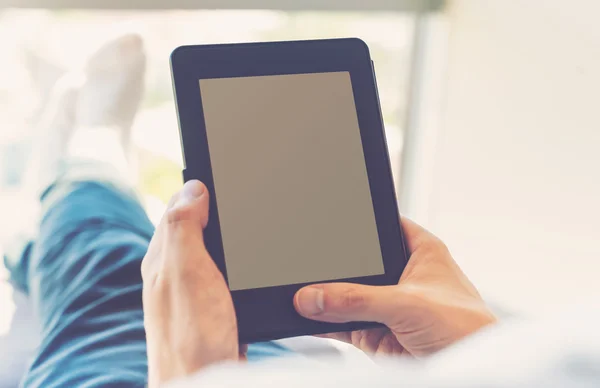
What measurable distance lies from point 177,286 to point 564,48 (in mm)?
728

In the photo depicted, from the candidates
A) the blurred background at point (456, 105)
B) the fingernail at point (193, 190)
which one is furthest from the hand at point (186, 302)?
the blurred background at point (456, 105)

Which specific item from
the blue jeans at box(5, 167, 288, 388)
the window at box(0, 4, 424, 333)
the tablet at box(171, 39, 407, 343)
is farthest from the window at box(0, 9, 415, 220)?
the tablet at box(171, 39, 407, 343)

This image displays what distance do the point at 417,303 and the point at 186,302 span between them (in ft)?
0.56

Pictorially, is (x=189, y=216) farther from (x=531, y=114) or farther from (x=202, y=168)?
(x=531, y=114)

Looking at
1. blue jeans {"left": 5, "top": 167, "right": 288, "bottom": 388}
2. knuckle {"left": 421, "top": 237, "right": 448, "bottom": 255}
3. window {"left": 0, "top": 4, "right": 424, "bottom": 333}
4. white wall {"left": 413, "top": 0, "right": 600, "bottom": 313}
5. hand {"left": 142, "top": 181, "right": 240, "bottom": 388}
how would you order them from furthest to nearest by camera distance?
window {"left": 0, "top": 4, "right": 424, "bottom": 333}, white wall {"left": 413, "top": 0, "right": 600, "bottom": 313}, blue jeans {"left": 5, "top": 167, "right": 288, "bottom": 388}, knuckle {"left": 421, "top": 237, "right": 448, "bottom": 255}, hand {"left": 142, "top": 181, "right": 240, "bottom": 388}

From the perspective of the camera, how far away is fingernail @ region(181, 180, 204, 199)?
461 mm

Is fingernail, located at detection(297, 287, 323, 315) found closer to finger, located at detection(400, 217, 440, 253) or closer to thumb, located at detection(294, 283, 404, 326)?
thumb, located at detection(294, 283, 404, 326)

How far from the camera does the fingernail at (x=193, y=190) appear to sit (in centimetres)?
46

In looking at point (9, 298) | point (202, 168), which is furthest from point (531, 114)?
point (9, 298)

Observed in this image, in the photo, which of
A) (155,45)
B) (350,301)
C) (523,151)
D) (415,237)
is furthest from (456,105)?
(350,301)

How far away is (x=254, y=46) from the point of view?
51cm

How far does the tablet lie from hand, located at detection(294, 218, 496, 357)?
0.02 meters

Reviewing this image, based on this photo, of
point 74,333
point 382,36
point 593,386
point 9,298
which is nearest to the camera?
point 593,386

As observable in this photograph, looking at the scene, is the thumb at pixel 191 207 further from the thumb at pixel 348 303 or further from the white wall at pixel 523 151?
the white wall at pixel 523 151
